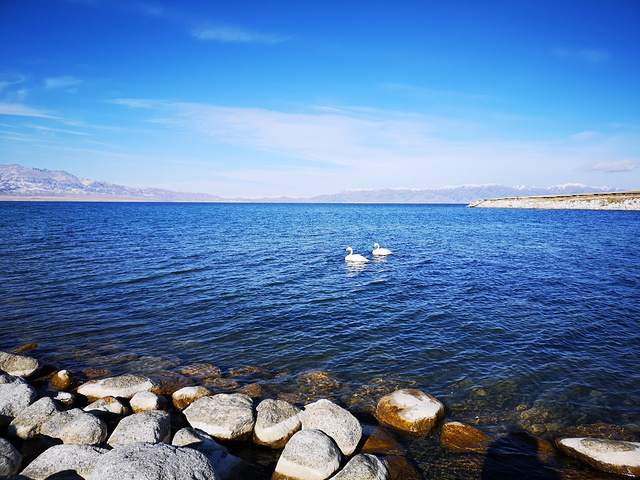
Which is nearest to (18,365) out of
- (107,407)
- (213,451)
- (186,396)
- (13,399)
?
(13,399)

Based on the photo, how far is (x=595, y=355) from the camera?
13.3 meters

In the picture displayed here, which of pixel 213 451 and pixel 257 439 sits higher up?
pixel 213 451

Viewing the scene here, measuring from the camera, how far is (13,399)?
30.6ft

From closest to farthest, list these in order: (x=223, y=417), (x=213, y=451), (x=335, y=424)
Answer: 1. (x=213, y=451)
2. (x=335, y=424)
3. (x=223, y=417)

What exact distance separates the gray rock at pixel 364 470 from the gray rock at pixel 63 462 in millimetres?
4983

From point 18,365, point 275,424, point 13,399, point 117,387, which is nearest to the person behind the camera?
point 275,424

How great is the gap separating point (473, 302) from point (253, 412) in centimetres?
1495

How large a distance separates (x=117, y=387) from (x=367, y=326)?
10326mm

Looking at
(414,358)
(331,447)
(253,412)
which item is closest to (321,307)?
(414,358)

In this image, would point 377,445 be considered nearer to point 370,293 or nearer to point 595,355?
point 595,355

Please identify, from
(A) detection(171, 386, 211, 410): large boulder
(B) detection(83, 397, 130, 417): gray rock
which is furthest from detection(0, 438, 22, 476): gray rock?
(A) detection(171, 386, 211, 410): large boulder

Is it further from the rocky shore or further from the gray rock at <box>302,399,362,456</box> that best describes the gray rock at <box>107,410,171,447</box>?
the gray rock at <box>302,399,362,456</box>

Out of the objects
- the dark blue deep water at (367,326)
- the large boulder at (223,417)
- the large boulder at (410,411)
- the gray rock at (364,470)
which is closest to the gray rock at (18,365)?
the dark blue deep water at (367,326)

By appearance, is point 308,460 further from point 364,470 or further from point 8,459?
point 8,459
